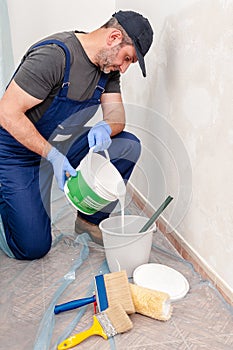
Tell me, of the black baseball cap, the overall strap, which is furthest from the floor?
the black baseball cap

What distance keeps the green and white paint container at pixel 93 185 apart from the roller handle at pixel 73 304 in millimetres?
253

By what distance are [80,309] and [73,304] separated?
0.04m

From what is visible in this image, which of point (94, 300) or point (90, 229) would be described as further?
point (90, 229)

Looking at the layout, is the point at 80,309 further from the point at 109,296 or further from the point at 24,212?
the point at 24,212

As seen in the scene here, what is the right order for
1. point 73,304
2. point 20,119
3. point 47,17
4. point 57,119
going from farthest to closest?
point 47,17
point 57,119
point 20,119
point 73,304

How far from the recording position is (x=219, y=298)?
120cm

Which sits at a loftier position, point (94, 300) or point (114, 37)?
point (114, 37)

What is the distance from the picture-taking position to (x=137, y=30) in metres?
1.25

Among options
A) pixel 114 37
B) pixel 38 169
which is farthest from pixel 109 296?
pixel 114 37

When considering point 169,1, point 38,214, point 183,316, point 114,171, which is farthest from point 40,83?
point 183,316

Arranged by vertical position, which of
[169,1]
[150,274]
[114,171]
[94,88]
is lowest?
[150,274]

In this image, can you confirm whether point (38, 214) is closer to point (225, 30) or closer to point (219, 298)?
point (219, 298)

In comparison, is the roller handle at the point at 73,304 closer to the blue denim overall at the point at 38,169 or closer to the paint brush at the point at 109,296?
the paint brush at the point at 109,296

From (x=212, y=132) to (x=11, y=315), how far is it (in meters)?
0.74
